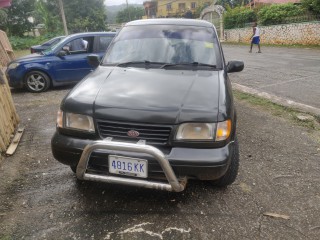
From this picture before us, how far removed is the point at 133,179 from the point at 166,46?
1943 millimetres

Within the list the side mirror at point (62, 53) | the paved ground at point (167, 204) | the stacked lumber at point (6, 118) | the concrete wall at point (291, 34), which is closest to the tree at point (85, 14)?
the concrete wall at point (291, 34)

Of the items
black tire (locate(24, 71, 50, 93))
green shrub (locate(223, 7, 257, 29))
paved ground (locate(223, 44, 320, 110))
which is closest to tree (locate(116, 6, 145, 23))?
green shrub (locate(223, 7, 257, 29))

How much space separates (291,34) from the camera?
1958cm

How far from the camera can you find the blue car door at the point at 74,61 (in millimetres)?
7975

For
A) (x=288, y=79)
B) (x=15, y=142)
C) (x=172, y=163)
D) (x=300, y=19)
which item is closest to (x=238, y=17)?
(x=300, y=19)

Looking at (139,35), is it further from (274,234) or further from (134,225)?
(274,234)

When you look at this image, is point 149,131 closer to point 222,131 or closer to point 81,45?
point 222,131

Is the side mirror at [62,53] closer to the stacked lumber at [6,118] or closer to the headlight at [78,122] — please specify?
the stacked lumber at [6,118]

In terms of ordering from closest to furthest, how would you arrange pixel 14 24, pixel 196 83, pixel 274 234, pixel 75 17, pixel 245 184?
pixel 274 234 < pixel 196 83 < pixel 245 184 < pixel 14 24 < pixel 75 17

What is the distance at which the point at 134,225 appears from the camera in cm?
262

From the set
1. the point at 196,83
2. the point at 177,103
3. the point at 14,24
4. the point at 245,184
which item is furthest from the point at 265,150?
the point at 14,24

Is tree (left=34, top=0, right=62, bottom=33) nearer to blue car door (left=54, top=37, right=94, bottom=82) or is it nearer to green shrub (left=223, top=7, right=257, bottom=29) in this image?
green shrub (left=223, top=7, right=257, bottom=29)

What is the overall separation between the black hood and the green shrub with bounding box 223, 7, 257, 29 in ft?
80.0

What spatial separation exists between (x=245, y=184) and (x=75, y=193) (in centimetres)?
180
